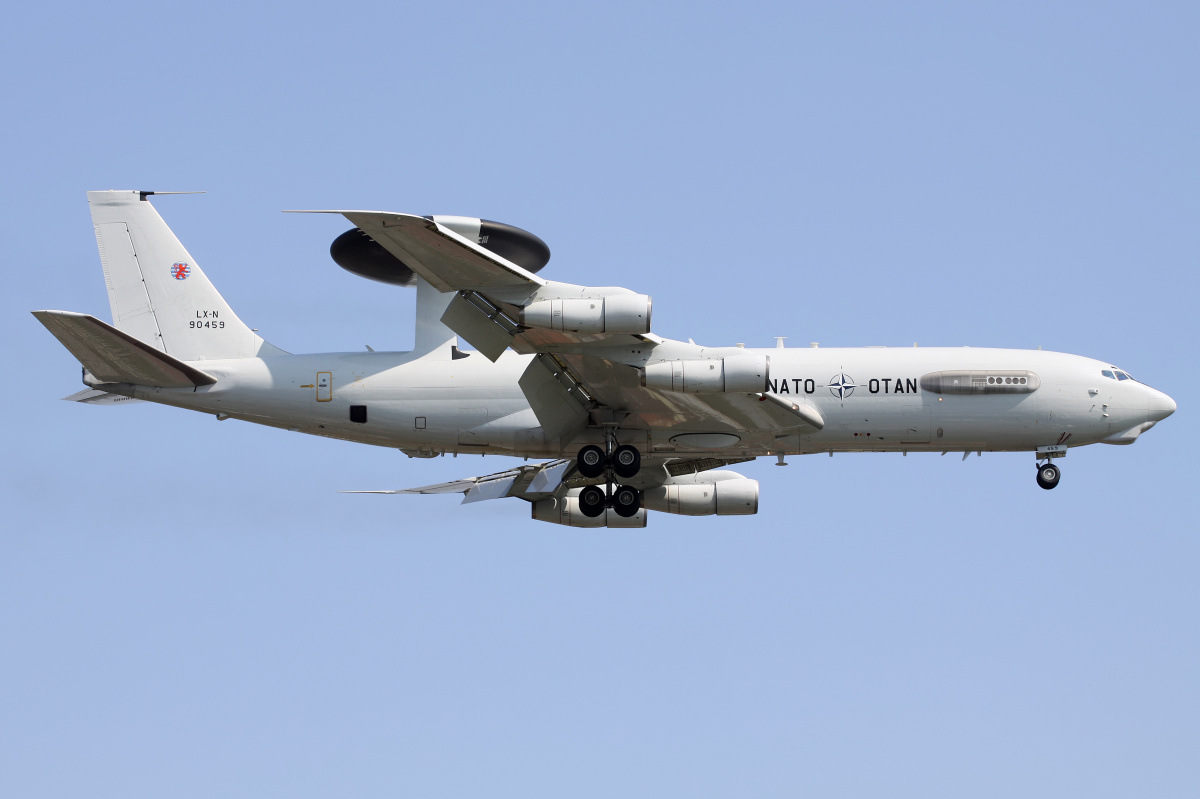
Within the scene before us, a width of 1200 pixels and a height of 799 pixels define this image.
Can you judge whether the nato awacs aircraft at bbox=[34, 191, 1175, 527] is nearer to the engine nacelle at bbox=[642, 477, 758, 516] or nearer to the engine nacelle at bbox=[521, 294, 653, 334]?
Result: the engine nacelle at bbox=[521, 294, 653, 334]

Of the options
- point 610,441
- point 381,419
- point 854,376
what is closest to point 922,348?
point 854,376

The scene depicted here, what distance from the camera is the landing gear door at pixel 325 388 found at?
34.4 m

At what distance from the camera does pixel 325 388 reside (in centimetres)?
3444

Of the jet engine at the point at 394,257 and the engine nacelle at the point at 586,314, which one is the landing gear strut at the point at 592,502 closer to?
the jet engine at the point at 394,257

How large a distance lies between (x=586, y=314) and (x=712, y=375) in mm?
3684

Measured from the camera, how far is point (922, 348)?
3503 centimetres

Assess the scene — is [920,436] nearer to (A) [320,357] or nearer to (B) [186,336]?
(A) [320,357]

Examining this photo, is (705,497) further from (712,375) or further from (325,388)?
(325,388)

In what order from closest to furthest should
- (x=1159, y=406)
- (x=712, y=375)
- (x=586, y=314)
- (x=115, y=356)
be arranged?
(x=586, y=314), (x=712, y=375), (x=115, y=356), (x=1159, y=406)

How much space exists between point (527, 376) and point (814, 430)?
776cm

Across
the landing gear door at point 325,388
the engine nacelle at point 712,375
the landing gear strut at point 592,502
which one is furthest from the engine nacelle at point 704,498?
the landing gear door at point 325,388

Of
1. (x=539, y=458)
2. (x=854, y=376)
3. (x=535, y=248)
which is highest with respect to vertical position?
(x=535, y=248)

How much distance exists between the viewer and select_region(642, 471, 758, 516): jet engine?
39594mm

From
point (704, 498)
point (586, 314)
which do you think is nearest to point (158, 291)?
point (586, 314)
